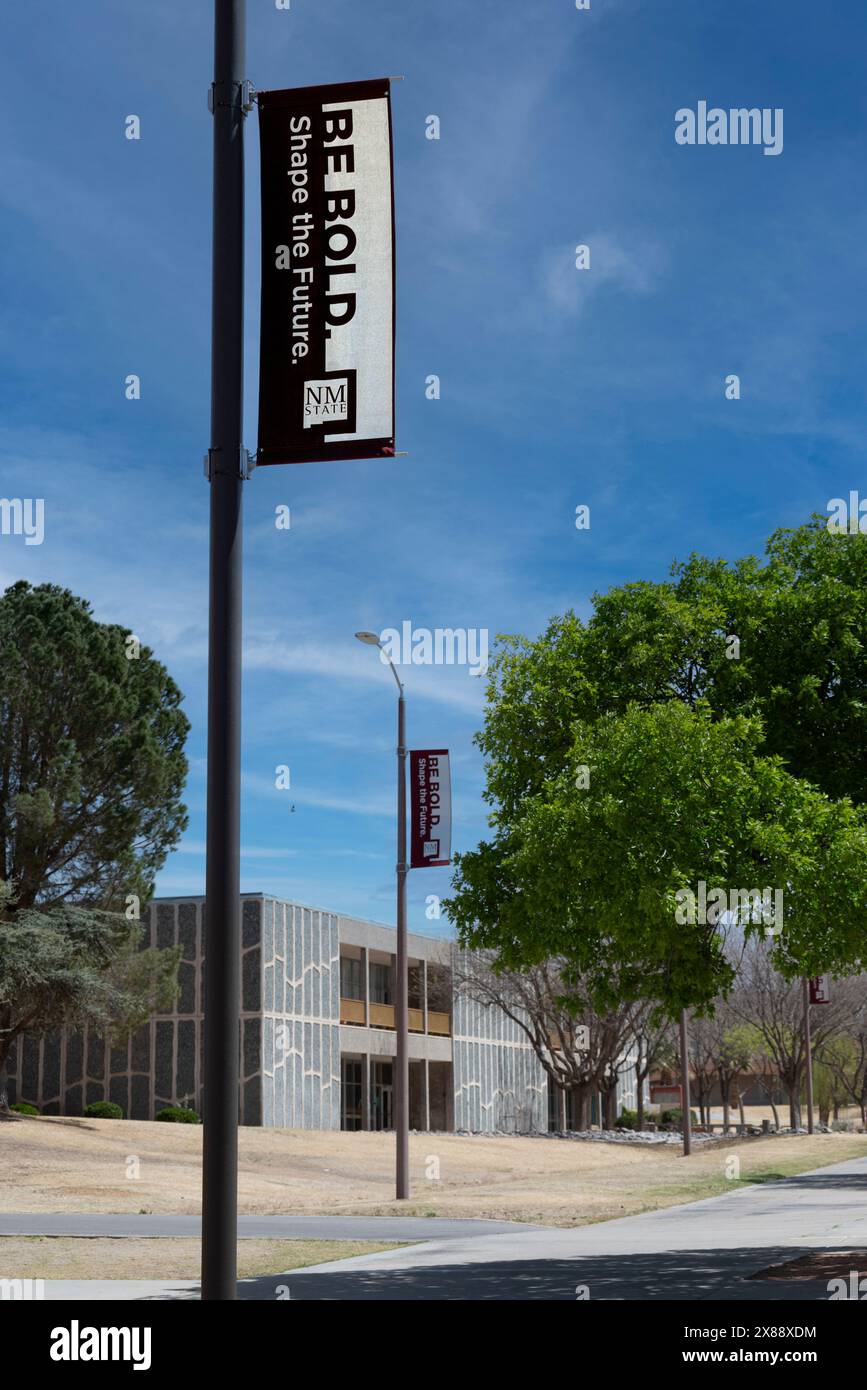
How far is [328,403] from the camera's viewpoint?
782cm

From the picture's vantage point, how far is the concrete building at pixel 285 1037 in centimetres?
4941

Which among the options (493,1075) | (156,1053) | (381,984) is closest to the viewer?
(156,1053)

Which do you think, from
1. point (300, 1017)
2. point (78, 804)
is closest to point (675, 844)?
point (78, 804)

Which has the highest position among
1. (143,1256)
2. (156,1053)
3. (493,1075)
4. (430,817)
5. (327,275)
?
(327,275)

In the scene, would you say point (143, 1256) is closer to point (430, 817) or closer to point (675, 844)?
point (675, 844)

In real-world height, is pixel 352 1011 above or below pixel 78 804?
below

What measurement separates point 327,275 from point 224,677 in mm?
2274

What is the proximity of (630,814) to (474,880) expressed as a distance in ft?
8.48

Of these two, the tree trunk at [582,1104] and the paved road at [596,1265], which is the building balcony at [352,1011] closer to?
the tree trunk at [582,1104]

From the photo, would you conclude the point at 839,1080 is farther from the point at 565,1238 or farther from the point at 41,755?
the point at 565,1238

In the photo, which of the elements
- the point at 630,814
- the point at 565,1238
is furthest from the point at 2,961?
the point at 630,814

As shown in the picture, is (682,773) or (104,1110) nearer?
(682,773)

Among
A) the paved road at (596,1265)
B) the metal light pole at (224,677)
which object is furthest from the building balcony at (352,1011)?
the metal light pole at (224,677)

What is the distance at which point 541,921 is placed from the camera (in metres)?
13.1
